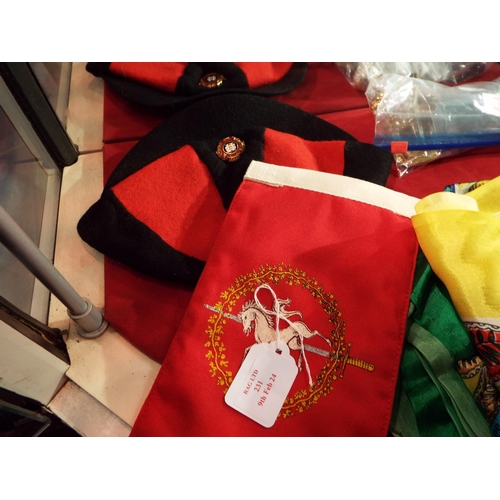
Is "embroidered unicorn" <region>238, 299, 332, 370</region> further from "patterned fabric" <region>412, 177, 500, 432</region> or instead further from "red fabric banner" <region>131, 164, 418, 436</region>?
"patterned fabric" <region>412, 177, 500, 432</region>

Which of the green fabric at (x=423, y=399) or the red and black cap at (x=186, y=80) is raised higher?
the red and black cap at (x=186, y=80)

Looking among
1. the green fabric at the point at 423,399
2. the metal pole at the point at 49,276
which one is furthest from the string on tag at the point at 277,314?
the metal pole at the point at 49,276

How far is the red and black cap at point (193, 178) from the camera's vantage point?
0.58 m

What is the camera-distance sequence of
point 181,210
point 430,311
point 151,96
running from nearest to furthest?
1. point 430,311
2. point 181,210
3. point 151,96

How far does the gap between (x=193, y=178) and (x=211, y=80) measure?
9.6 inches

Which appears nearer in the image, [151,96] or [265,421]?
[265,421]

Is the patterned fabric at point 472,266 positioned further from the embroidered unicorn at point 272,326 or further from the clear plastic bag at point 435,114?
the clear plastic bag at point 435,114

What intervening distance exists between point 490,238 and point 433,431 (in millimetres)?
206

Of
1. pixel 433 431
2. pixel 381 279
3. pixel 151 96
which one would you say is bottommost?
pixel 433 431

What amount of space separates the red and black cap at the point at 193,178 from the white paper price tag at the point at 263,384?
0.52 feet

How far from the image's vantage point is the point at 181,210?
60cm

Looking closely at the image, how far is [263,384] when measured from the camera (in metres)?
0.45
